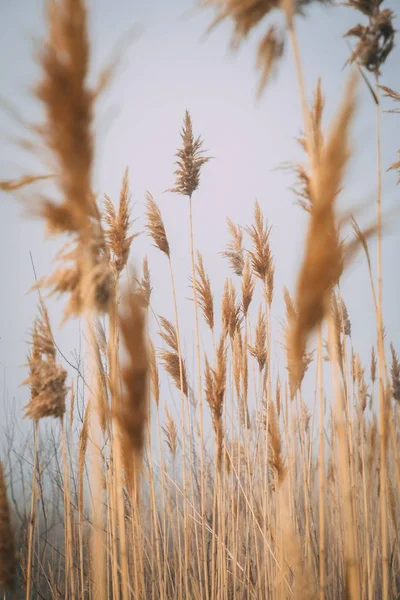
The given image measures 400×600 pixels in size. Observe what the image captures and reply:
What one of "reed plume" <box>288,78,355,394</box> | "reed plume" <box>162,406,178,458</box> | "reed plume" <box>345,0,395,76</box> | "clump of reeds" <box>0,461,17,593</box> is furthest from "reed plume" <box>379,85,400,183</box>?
"reed plume" <box>162,406,178,458</box>

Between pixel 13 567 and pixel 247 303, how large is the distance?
198 centimetres

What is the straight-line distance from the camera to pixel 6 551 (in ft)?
4.13

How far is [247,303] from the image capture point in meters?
2.71

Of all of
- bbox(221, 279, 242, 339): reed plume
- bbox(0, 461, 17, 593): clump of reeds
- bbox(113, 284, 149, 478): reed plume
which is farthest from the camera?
bbox(221, 279, 242, 339): reed plume

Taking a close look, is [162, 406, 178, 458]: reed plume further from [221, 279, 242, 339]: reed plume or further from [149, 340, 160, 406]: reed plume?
[221, 279, 242, 339]: reed plume

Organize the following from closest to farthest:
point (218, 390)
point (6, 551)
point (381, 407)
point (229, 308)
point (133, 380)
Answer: point (133, 380) < point (381, 407) < point (6, 551) < point (218, 390) < point (229, 308)

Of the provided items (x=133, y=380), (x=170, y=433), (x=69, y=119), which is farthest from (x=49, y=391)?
(x=170, y=433)

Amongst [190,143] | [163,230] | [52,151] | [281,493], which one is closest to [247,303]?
[163,230]

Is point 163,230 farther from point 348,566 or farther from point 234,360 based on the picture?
point 348,566

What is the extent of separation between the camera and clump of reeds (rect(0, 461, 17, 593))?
125 centimetres

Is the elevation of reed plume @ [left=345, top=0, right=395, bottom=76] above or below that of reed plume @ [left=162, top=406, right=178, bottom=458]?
above

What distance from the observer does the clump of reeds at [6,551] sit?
1251mm

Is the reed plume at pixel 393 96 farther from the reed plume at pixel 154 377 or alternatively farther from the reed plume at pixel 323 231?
the reed plume at pixel 154 377

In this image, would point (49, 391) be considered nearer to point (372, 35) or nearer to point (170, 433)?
point (372, 35)
